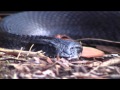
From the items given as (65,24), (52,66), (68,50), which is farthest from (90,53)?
(65,24)

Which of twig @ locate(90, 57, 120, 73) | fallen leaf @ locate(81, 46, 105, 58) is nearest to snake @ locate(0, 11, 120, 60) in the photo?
fallen leaf @ locate(81, 46, 105, 58)

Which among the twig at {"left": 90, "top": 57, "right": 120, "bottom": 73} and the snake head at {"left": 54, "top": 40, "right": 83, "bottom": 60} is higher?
the snake head at {"left": 54, "top": 40, "right": 83, "bottom": 60}

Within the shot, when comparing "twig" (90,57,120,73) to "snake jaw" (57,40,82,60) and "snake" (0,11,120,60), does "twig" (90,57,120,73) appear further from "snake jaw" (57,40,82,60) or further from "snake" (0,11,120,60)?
"snake" (0,11,120,60)

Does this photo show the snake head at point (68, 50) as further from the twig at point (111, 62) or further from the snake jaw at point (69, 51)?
the twig at point (111, 62)

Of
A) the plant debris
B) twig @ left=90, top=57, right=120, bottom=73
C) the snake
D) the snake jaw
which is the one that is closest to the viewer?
the plant debris

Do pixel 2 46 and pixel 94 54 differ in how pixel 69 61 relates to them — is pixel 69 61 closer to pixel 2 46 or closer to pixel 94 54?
pixel 94 54

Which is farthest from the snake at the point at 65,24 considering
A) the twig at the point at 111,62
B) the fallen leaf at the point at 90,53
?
the twig at the point at 111,62

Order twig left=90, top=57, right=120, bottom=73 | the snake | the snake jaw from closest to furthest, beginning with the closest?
1. twig left=90, top=57, right=120, bottom=73
2. the snake jaw
3. the snake

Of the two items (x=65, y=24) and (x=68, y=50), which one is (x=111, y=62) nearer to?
(x=68, y=50)
